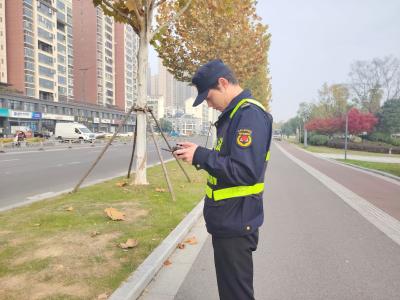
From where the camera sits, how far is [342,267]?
4.36 metres

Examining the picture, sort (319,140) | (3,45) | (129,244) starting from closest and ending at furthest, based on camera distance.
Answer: (129,244), (3,45), (319,140)

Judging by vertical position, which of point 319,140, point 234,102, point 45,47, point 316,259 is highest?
point 45,47

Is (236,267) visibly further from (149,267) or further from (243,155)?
(149,267)

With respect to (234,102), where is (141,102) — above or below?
above

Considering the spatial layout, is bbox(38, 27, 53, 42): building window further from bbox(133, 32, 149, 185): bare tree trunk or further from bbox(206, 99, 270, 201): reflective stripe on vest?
bbox(206, 99, 270, 201): reflective stripe on vest

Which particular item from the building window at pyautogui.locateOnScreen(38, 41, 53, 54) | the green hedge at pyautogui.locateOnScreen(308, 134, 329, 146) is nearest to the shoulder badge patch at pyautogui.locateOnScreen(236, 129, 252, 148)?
the green hedge at pyautogui.locateOnScreen(308, 134, 329, 146)

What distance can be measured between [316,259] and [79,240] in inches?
125

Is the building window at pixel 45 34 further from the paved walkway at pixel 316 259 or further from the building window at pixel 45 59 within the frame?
the paved walkway at pixel 316 259

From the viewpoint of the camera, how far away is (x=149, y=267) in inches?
149

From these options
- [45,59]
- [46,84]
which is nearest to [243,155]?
[46,84]

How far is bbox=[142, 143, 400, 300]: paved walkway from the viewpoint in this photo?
3654 millimetres

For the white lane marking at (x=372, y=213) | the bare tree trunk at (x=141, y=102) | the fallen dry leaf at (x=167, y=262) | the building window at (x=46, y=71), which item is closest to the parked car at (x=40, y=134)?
the building window at (x=46, y=71)

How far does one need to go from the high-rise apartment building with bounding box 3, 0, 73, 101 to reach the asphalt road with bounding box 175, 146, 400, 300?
5794cm

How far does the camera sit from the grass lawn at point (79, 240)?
3393 millimetres
